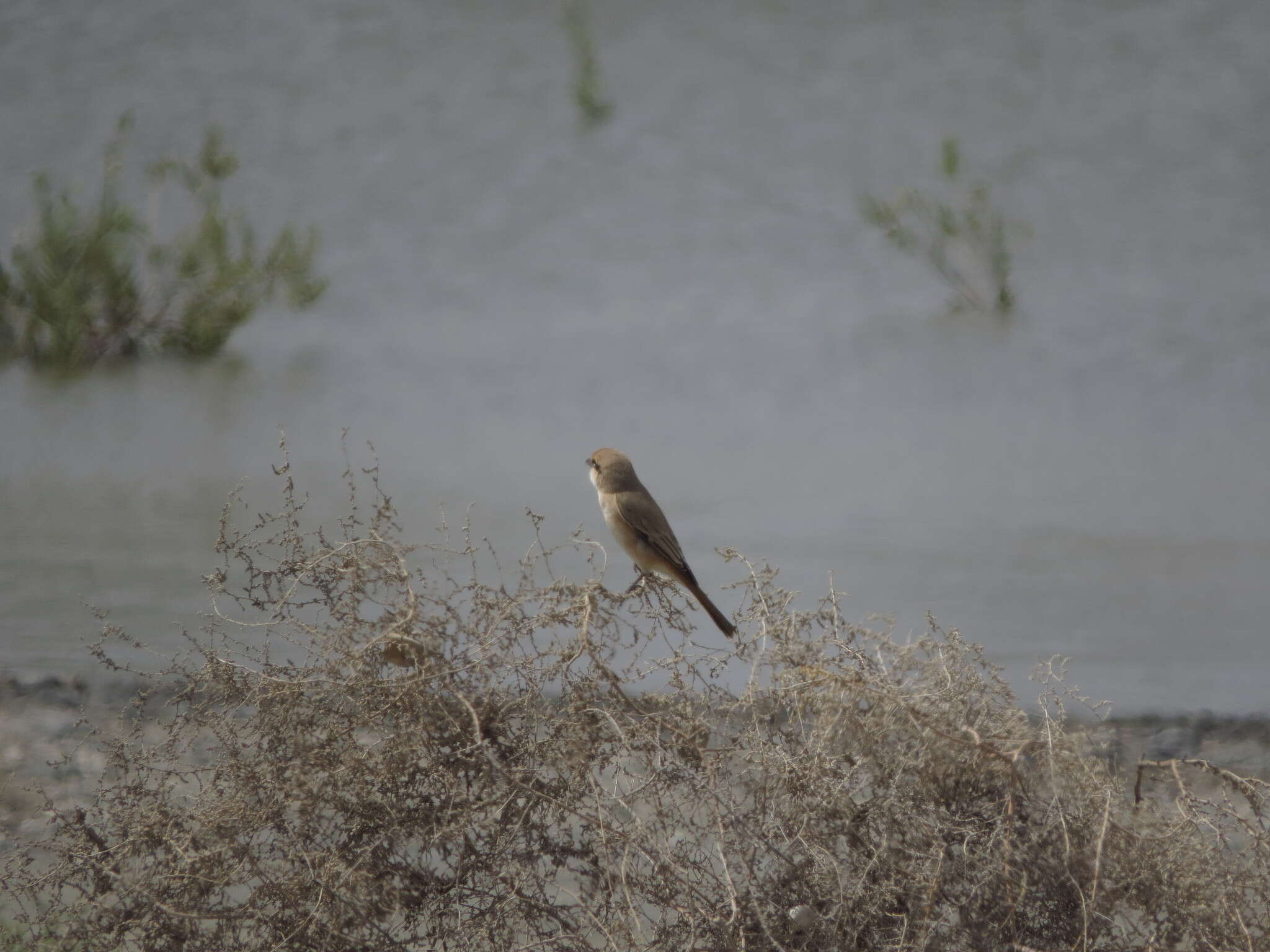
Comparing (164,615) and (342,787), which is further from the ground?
(342,787)

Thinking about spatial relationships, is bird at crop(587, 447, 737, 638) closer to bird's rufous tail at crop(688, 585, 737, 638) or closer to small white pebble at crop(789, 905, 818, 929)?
bird's rufous tail at crop(688, 585, 737, 638)

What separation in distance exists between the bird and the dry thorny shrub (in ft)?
0.86

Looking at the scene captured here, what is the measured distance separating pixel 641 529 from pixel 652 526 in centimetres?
2

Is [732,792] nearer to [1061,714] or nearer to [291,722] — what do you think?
[1061,714]

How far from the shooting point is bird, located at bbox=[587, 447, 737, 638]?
78.3 inches

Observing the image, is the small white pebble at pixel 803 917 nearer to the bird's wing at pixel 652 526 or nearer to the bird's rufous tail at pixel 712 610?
the bird's rufous tail at pixel 712 610

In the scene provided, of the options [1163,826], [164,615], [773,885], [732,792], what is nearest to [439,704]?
[732,792]

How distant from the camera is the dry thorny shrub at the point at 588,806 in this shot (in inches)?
60.2

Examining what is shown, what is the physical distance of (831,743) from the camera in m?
1.58

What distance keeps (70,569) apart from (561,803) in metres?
3.45

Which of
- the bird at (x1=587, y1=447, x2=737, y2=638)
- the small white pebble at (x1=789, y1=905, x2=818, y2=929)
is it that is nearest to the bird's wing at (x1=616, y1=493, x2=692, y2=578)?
the bird at (x1=587, y1=447, x2=737, y2=638)

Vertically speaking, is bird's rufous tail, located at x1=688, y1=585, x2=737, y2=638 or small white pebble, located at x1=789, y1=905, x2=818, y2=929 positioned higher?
bird's rufous tail, located at x1=688, y1=585, x2=737, y2=638

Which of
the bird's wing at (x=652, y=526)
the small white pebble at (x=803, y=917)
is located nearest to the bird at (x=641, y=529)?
the bird's wing at (x=652, y=526)

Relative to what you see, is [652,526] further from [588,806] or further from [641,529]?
[588,806]
